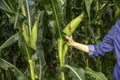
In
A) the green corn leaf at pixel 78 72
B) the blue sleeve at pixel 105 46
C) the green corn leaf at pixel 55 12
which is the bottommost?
the green corn leaf at pixel 78 72

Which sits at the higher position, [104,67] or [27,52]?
[27,52]

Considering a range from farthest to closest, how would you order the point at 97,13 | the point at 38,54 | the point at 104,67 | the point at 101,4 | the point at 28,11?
1. the point at 104,67
2. the point at 101,4
3. the point at 97,13
4. the point at 38,54
5. the point at 28,11

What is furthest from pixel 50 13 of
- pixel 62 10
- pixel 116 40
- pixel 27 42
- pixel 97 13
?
pixel 97 13

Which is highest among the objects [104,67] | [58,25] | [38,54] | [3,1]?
[3,1]

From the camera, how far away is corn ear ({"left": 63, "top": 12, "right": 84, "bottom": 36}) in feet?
5.84

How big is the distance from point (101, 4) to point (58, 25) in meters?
1.23

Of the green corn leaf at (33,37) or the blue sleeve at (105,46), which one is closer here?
the green corn leaf at (33,37)

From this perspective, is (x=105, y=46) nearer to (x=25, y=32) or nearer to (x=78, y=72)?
(x=78, y=72)

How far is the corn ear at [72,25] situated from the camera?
178 centimetres

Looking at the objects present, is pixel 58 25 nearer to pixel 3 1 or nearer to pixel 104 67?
pixel 3 1

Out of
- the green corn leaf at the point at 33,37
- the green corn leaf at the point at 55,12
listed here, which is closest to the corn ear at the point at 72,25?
the green corn leaf at the point at 55,12

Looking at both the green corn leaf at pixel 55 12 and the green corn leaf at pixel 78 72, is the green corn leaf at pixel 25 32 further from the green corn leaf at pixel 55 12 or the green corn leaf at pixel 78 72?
the green corn leaf at pixel 78 72

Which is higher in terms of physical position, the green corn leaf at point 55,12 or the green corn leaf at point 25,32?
the green corn leaf at point 55,12

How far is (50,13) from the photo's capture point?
1792mm
